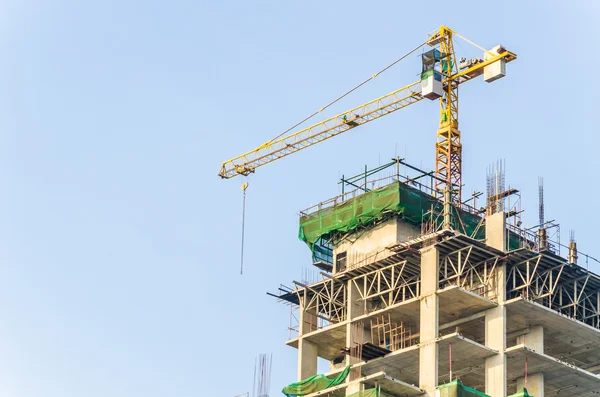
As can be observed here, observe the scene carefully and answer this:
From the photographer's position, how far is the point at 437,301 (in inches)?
5049

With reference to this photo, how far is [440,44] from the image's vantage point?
160 metres

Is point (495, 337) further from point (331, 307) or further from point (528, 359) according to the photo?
point (331, 307)

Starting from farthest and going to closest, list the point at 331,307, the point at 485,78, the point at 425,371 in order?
the point at 485,78
the point at 331,307
the point at 425,371

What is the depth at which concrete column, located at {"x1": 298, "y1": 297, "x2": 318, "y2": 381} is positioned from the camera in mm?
136500

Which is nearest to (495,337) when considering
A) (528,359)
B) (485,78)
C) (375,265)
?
(528,359)

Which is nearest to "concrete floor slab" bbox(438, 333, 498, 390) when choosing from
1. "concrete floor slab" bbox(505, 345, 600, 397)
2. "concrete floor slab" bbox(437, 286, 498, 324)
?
"concrete floor slab" bbox(505, 345, 600, 397)

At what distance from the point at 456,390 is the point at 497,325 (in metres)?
6.87

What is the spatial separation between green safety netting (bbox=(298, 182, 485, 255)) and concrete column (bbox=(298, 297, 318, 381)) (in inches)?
222

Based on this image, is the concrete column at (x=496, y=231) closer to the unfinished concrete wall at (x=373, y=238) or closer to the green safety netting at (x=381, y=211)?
the green safety netting at (x=381, y=211)

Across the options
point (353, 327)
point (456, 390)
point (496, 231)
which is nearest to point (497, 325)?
point (456, 390)

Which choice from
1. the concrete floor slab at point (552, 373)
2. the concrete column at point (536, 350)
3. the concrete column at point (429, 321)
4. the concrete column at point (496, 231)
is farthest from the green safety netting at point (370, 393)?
the concrete column at point (496, 231)

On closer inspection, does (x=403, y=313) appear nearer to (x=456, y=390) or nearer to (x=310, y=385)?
(x=310, y=385)

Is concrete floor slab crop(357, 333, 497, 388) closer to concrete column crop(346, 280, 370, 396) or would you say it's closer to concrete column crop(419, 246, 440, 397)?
concrete column crop(419, 246, 440, 397)

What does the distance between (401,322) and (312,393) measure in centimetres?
856
